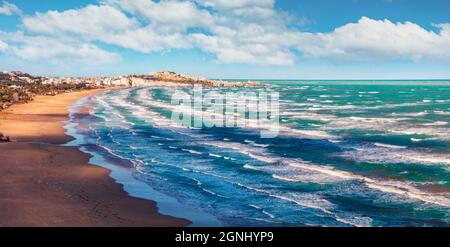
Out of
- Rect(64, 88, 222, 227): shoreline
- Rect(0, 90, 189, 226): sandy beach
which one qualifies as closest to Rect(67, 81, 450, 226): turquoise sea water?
Rect(64, 88, 222, 227): shoreline

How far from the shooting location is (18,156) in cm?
3006

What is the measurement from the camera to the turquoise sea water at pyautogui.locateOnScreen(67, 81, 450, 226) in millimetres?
18906

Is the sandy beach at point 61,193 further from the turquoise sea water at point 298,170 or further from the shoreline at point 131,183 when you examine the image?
the turquoise sea water at point 298,170

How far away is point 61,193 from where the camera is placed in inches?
834

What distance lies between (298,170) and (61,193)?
12.3m

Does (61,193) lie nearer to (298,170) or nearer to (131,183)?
(131,183)

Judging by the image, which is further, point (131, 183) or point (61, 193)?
point (131, 183)

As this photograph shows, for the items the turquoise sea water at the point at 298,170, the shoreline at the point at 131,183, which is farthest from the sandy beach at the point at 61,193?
the turquoise sea water at the point at 298,170

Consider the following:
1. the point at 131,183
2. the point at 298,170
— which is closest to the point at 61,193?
the point at 131,183

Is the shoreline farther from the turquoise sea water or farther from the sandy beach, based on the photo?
the sandy beach

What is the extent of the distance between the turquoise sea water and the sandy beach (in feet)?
5.85

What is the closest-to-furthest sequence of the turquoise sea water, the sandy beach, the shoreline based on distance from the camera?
the sandy beach < the shoreline < the turquoise sea water

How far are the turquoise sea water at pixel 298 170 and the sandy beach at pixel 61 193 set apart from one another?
178 cm
